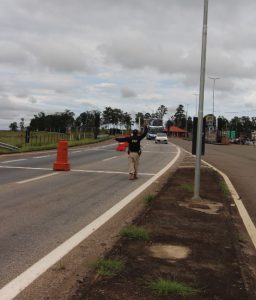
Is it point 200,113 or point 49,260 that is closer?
point 49,260

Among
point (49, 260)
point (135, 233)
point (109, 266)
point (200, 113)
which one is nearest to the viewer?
point (109, 266)

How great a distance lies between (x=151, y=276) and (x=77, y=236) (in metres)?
2.33

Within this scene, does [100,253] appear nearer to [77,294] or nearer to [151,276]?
[151,276]

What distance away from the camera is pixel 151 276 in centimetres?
562

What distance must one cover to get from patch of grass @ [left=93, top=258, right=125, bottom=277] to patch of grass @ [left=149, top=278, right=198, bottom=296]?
534mm

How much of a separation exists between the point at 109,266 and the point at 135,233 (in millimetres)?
1716

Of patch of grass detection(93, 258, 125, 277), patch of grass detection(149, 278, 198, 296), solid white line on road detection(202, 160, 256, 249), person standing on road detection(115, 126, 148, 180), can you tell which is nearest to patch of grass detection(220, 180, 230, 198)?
solid white line on road detection(202, 160, 256, 249)

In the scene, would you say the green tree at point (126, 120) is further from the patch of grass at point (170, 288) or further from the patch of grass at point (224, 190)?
the patch of grass at point (170, 288)

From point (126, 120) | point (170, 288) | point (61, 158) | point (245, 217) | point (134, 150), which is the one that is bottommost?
point (245, 217)

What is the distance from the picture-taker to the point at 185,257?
651 centimetres

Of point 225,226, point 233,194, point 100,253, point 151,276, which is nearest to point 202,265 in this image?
point 151,276

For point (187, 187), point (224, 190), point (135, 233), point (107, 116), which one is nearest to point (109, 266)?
point (135, 233)

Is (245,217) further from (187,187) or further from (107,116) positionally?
(107,116)

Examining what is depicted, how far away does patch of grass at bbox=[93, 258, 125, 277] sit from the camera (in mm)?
5660
